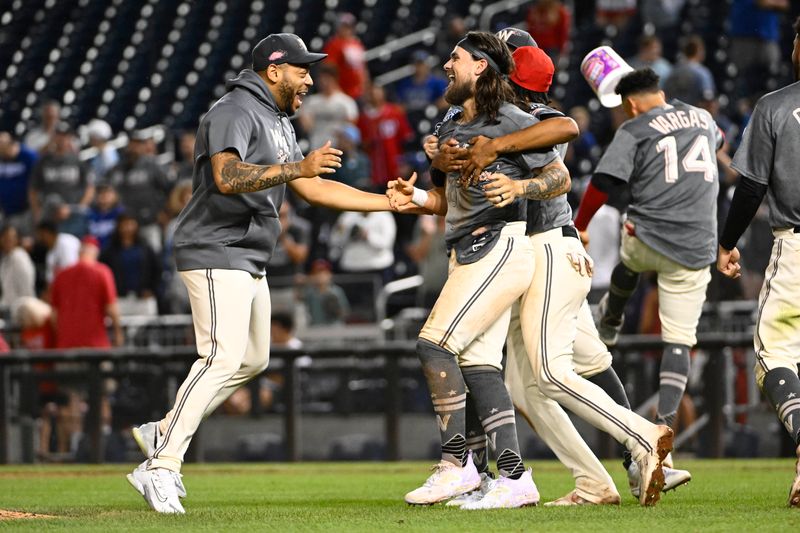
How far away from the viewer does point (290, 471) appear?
35.2 feet

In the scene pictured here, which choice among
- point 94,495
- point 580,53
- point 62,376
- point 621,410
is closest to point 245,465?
point 62,376

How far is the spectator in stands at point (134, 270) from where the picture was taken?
571 inches

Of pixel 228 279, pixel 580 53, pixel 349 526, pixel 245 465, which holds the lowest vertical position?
pixel 245 465

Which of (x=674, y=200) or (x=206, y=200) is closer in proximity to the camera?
(x=206, y=200)

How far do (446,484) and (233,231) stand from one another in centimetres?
158

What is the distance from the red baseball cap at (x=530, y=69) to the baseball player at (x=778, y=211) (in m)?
0.99

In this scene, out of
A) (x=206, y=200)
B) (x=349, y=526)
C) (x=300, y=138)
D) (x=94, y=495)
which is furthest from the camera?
(x=300, y=138)

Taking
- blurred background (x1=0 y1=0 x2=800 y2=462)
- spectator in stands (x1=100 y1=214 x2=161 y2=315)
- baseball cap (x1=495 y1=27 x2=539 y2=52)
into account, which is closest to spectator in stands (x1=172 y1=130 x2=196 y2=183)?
blurred background (x1=0 y1=0 x2=800 y2=462)

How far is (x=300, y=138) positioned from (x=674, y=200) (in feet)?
31.5

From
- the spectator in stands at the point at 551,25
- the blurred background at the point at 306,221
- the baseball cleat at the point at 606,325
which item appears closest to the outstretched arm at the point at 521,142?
the baseball cleat at the point at 606,325

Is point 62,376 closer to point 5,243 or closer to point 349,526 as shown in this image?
point 5,243

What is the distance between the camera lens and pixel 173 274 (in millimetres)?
14680

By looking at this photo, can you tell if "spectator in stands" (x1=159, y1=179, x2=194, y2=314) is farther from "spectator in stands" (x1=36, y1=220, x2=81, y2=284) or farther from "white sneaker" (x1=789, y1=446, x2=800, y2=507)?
"white sneaker" (x1=789, y1=446, x2=800, y2=507)

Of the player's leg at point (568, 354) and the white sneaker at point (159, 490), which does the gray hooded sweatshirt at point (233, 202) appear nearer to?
the white sneaker at point (159, 490)
